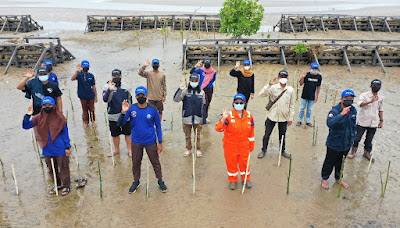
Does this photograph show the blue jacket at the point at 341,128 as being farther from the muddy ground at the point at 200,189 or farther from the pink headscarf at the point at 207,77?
the pink headscarf at the point at 207,77

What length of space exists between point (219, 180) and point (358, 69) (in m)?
10.9

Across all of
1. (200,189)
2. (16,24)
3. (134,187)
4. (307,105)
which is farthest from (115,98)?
(16,24)

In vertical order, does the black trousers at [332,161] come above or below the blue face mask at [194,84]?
below

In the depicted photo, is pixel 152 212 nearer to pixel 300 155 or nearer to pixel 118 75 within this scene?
pixel 118 75

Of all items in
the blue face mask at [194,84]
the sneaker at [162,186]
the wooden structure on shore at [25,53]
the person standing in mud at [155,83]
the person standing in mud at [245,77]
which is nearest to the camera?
the sneaker at [162,186]

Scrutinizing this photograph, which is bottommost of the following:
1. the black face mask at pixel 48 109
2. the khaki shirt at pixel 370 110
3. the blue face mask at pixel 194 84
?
the khaki shirt at pixel 370 110

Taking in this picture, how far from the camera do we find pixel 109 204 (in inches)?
205

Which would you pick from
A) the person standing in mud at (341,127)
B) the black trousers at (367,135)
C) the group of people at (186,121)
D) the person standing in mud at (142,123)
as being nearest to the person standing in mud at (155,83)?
the group of people at (186,121)

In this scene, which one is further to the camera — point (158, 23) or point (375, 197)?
point (158, 23)

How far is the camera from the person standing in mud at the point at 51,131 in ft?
16.0

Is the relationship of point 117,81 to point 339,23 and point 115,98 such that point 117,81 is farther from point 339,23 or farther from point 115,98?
point 339,23

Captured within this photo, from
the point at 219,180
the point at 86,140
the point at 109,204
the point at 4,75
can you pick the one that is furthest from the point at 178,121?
the point at 4,75

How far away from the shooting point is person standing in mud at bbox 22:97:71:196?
4879mm

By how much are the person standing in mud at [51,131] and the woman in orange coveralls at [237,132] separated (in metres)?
2.62
